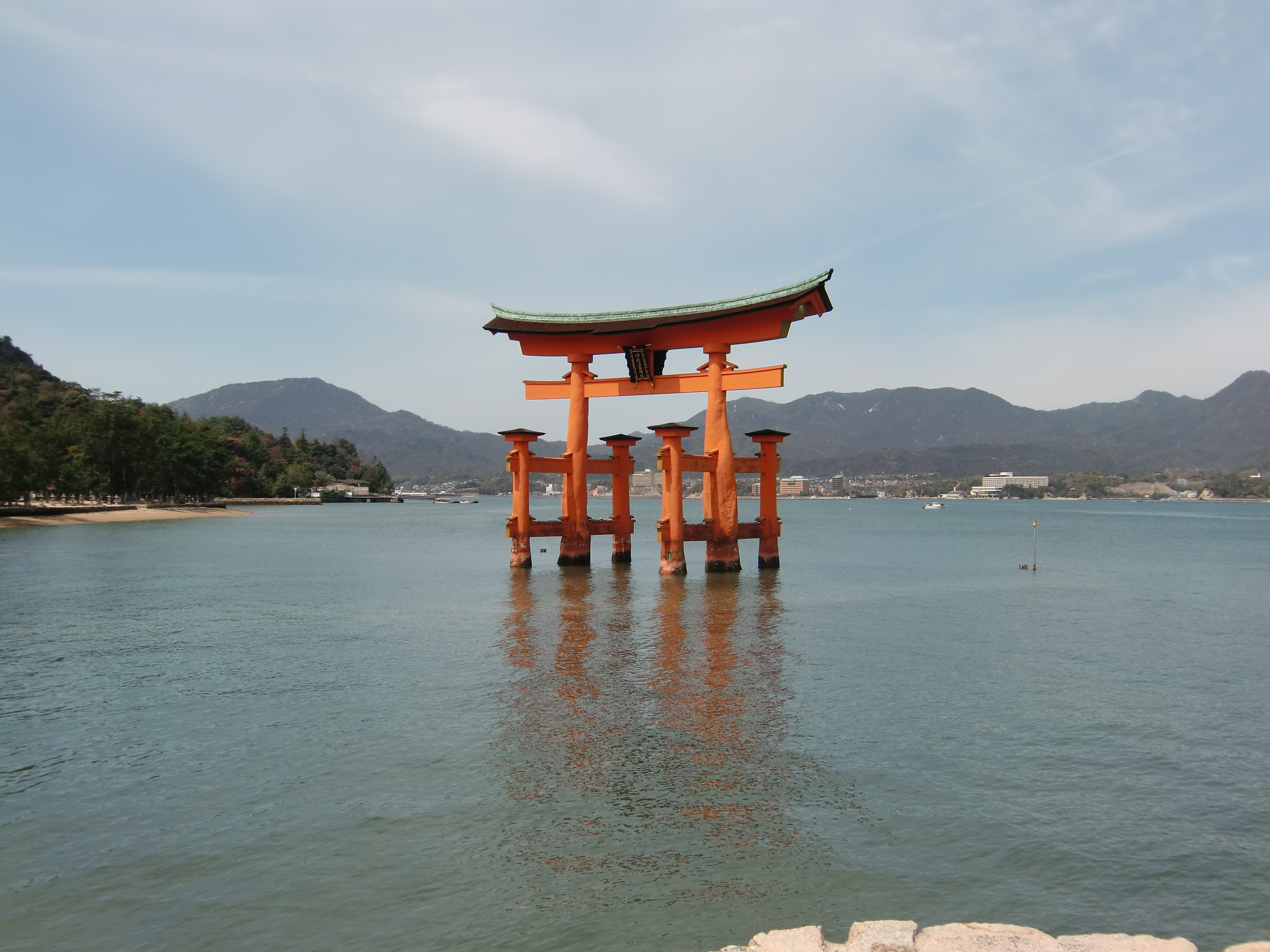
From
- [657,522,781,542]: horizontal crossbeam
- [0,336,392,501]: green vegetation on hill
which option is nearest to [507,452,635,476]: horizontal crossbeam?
[657,522,781,542]: horizontal crossbeam

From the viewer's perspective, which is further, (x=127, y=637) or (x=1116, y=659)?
(x=127, y=637)

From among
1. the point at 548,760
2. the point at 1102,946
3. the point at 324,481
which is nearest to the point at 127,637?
the point at 548,760

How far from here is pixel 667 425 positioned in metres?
28.5

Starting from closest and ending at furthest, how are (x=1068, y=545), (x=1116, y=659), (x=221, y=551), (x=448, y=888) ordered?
(x=448, y=888), (x=1116, y=659), (x=221, y=551), (x=1068, y=545)

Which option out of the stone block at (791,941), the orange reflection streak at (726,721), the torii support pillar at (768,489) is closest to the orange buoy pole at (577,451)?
the torii support pillar at (768,489)

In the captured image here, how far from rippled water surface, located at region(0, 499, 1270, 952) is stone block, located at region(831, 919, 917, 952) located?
973mm

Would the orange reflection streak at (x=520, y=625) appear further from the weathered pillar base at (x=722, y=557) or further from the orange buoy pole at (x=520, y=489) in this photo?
the weathered pillar base at (x=722, y=557)

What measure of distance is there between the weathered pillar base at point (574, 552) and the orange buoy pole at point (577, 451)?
2.0 inches

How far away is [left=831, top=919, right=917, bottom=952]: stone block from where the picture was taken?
215 inches

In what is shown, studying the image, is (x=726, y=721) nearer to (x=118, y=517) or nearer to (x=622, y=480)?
(x=622, y=480)

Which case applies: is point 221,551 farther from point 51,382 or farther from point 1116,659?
point 51,382

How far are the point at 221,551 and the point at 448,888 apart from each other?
43.3 m

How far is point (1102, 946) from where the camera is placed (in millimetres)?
5527

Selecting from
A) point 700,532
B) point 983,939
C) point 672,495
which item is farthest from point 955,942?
point 700,532
